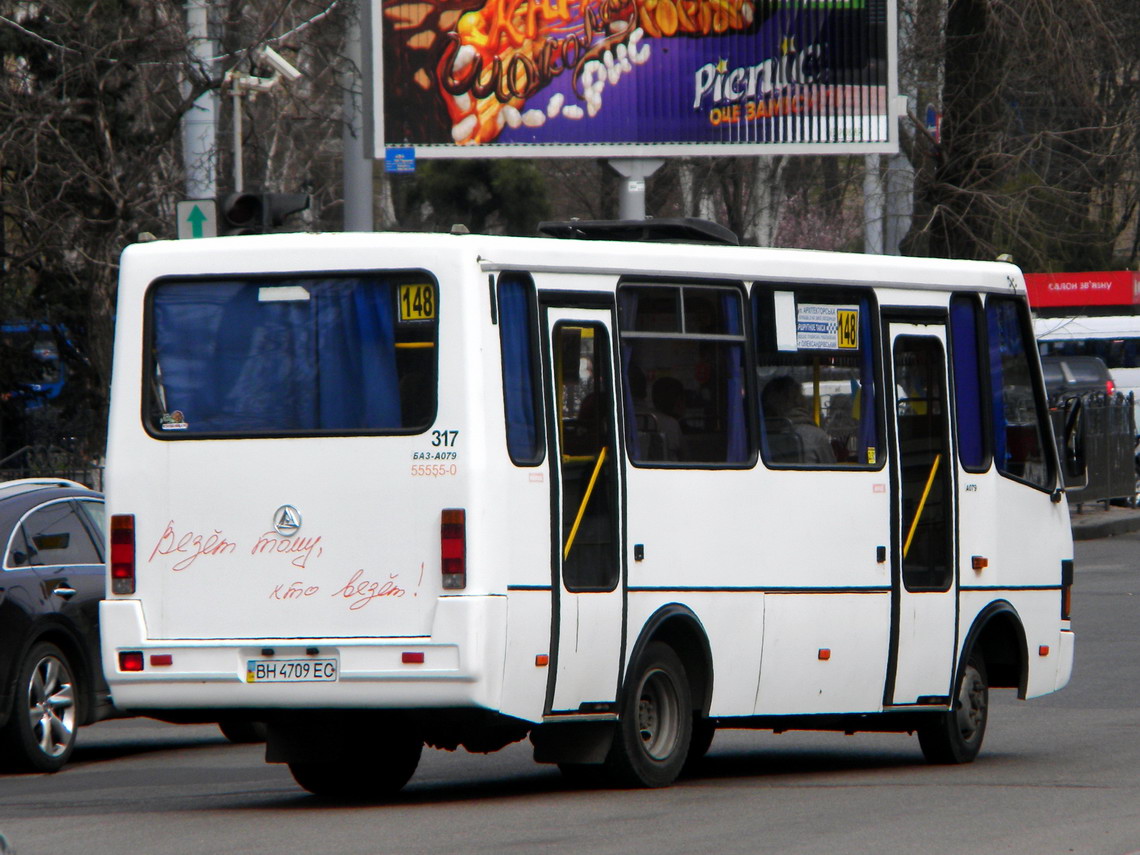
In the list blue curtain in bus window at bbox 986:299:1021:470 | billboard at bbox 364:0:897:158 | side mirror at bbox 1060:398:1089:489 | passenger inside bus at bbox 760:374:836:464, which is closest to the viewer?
passenger inside bus at bbox 760:374:836:464

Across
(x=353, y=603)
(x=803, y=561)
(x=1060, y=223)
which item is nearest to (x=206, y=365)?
(x=353, y=603)

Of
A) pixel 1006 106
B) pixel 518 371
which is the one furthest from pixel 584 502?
pixel 1006 106

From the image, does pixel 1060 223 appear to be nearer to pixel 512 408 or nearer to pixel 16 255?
pixel 16 255

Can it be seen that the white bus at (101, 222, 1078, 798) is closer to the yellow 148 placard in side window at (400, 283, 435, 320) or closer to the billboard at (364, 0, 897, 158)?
the yellow 148 placard in side window at (400, 283, 435, 320)

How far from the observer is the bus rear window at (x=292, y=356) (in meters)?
9.18

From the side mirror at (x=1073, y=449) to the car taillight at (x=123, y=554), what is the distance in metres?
5.54

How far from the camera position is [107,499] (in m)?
9.54

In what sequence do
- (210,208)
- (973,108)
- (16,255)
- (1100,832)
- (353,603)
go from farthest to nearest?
(973,108)
(16,255)
(210,208)
(353,603)
(1100,832)

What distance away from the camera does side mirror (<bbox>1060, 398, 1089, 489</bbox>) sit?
40.3 feet

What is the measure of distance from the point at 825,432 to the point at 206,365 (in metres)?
3.13

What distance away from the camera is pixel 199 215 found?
55.3ft

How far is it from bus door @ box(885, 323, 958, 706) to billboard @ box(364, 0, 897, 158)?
14.8 meters

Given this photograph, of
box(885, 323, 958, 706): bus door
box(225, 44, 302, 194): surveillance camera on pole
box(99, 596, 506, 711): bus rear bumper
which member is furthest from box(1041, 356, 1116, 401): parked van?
box(99, 596, 506, 711): bus rear bumper

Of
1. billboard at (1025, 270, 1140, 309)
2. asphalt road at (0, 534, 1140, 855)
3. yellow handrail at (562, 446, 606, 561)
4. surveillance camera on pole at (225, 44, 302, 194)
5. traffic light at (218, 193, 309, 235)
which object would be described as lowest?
asphalt road at (0, 534, 1140, 855)
